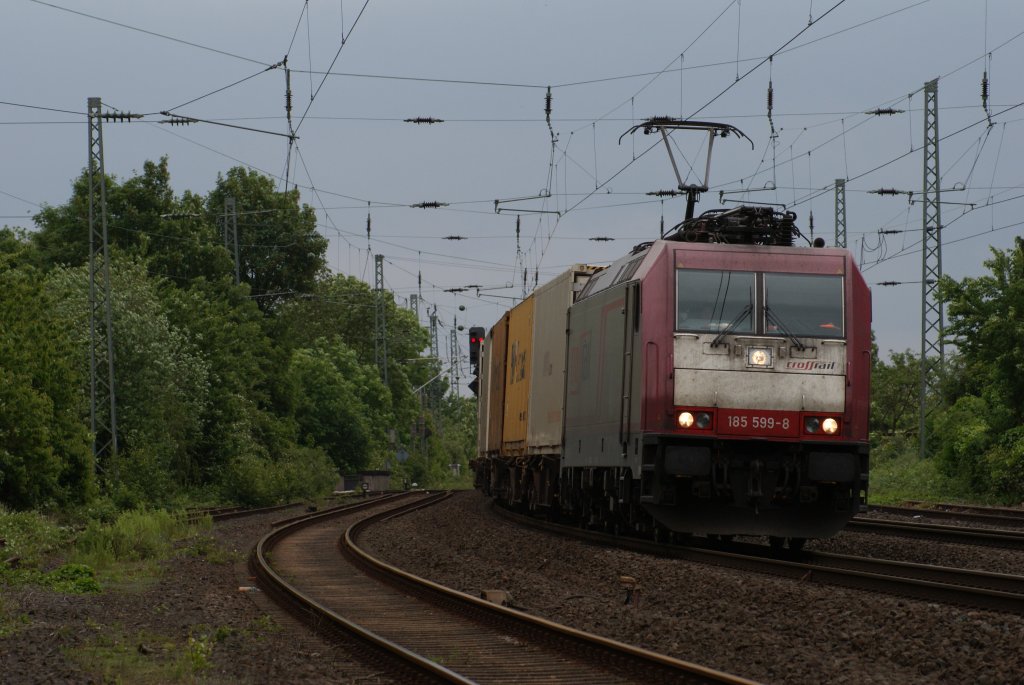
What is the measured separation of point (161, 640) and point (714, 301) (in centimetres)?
783

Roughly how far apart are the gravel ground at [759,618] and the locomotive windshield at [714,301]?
2.85 meters

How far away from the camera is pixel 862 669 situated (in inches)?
353

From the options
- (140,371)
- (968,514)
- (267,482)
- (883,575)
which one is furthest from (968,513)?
(267,482)

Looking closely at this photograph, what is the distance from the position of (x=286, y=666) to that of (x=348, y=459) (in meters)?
60.5

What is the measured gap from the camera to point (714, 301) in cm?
1603

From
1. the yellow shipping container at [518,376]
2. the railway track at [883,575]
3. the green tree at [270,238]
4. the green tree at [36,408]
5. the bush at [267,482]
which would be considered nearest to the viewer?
the railway track at [883,575]

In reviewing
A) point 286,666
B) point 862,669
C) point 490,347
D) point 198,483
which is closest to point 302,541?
point 490,347

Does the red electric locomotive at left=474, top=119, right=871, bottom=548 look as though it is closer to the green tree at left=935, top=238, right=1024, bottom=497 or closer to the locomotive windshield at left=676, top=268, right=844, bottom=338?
the locomotive windshield at left=676, top=268, right=844, bottom=338

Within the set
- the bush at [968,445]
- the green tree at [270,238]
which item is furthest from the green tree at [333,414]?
the bush at [968,445]

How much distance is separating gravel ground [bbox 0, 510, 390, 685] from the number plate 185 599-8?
5.65 metres

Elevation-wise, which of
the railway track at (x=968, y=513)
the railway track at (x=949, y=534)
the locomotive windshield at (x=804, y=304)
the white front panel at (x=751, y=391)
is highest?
the locomotive windshield at (x=804, y=304)

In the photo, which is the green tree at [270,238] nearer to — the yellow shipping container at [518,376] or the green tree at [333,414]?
the green tree at [333,414]

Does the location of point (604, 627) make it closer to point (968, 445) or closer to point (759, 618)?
point (759, 618)

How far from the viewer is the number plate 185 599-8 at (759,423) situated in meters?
15.7
